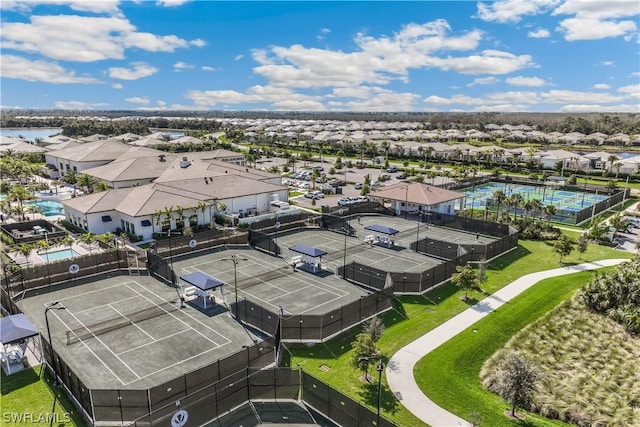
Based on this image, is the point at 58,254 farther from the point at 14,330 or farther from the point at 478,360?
the point at 478,360

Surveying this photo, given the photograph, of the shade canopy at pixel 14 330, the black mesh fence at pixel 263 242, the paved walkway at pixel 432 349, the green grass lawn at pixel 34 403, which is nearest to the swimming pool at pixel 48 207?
the black mesh fence at pixel 263 242

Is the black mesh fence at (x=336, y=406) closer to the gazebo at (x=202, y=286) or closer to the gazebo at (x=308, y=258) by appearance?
the gazebo at (x=202, y=286)

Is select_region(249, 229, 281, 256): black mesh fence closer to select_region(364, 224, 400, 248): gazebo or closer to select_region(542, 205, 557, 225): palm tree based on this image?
select_region(364, 224, 400, 248): gazebo

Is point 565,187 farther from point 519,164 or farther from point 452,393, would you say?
point 452,393

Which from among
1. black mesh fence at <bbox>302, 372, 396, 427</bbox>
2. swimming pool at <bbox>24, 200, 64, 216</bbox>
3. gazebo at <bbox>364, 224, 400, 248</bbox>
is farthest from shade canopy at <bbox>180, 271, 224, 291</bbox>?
swimming pool at <bbox>24, 200, 64, 216</bbox>

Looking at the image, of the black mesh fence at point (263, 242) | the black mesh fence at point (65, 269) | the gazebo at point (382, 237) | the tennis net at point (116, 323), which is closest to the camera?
the tennis net at point (116, 323)

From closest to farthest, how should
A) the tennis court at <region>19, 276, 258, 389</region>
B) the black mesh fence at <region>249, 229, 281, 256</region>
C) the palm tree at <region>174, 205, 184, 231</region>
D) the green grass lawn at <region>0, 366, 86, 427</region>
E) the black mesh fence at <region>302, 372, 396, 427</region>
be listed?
the black mesh fence at <region>302, 372, 396, 427</region> < the green grass lawn at <region>0, 366, 86, 427</region> < the tennis court at <region>19, 276, 258, 389</region> < the black mesh fence at <region>249, 229, 281, 256</region> < the palm tree at <region>174, 205, 184, 231</region>

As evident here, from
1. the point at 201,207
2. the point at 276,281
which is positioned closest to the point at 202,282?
the point at 276,281
